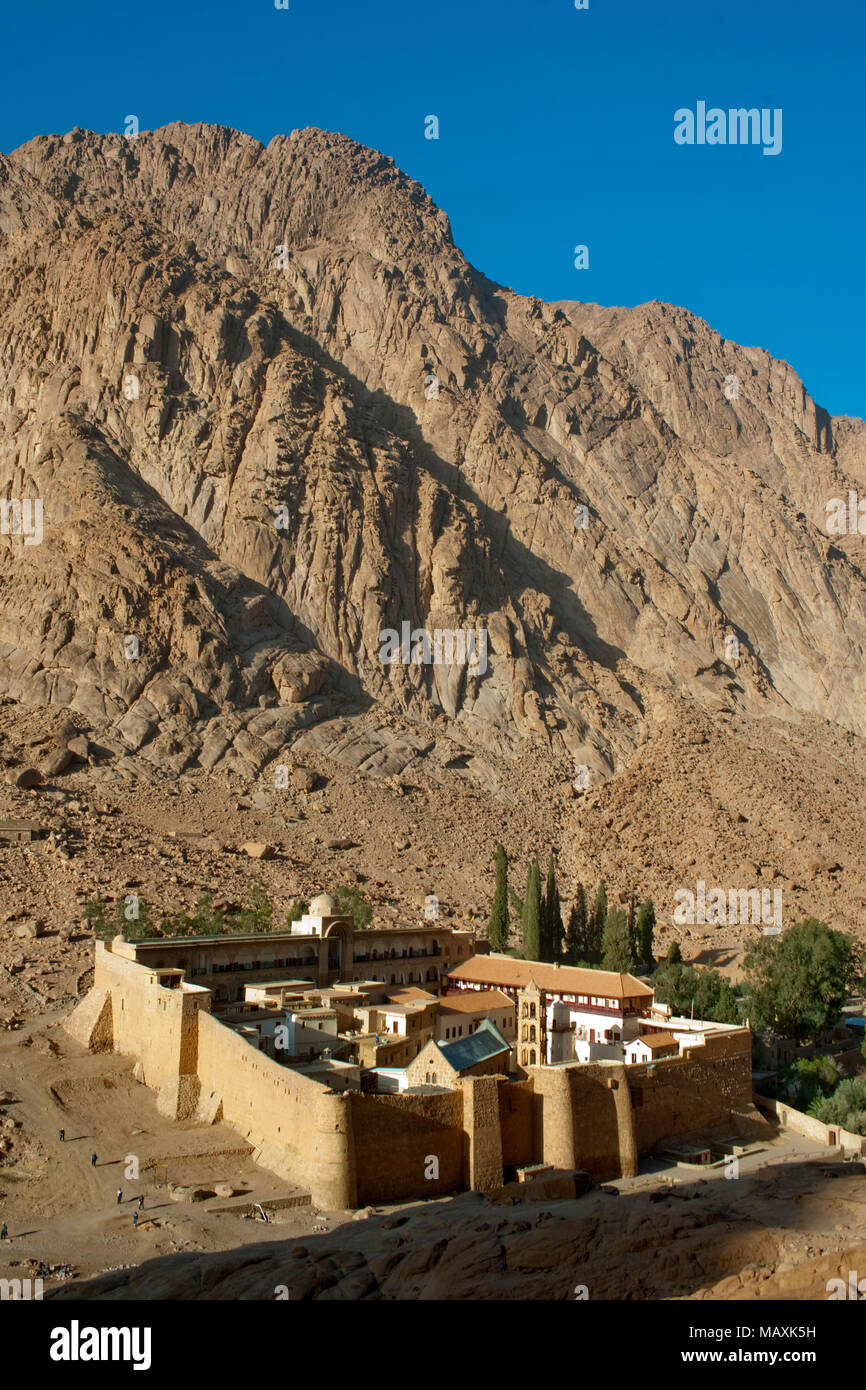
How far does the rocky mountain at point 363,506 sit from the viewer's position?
78625mm

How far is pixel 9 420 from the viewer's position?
3639 inches

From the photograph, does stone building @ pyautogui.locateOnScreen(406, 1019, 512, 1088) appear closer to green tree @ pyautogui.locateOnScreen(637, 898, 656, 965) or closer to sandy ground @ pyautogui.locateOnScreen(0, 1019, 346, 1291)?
sandy ground @ pyautogui.locateOnScreen(0, 1019, 346, 1291)

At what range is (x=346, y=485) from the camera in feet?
305

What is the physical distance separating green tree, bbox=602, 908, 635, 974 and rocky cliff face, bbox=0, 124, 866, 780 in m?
27.3

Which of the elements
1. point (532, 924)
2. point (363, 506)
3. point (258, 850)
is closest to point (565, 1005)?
point (532, 924)

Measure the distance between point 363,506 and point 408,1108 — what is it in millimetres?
66392

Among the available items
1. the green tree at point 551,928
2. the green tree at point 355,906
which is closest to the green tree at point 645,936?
the green tree at point 551,928

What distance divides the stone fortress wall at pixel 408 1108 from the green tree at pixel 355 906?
624 inches

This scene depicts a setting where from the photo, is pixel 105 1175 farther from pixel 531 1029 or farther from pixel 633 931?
pixel 633 931

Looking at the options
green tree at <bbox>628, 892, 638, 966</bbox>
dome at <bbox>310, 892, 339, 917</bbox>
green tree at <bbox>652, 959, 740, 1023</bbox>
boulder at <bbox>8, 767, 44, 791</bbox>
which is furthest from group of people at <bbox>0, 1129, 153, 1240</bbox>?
boulder at <bbox>8, 767, 44, 791</bbox>

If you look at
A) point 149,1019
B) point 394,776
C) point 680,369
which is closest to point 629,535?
point 680,369

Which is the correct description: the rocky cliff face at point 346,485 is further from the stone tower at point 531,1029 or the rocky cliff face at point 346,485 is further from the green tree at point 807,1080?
the green tree at point 807,1080

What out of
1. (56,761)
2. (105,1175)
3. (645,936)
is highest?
(56,761)
